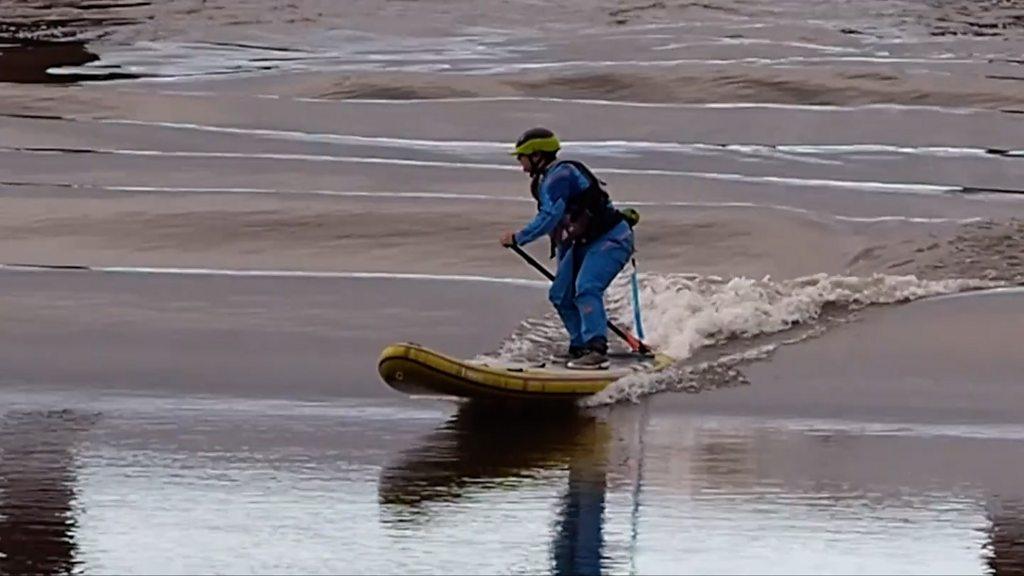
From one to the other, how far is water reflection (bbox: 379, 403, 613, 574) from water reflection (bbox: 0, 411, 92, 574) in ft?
4.53

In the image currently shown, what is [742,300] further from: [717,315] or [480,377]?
[480,377]

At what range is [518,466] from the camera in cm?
909

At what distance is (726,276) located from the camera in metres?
14.4

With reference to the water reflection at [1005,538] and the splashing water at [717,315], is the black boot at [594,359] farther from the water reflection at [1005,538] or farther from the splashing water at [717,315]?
the water reflection at [1005,538]

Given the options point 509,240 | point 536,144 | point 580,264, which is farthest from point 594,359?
point 536,144

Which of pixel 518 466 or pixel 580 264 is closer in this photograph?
pixel 518 466

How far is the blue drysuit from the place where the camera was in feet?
34.8

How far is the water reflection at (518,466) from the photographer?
26.1 ft

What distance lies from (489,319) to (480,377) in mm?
2421

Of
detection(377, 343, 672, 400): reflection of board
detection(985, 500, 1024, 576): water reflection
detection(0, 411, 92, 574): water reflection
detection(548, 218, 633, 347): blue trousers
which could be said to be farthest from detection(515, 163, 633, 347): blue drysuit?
detection(985, 500, 1024, 576): water reflection

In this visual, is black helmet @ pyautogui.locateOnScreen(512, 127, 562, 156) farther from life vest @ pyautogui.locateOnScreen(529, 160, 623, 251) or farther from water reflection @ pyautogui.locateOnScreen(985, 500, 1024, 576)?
water reflection @ pyautogui.locateOnScreen(985, 500, 1024, 576)

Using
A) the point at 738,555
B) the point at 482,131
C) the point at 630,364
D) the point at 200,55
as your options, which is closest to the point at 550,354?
the point at 630,364

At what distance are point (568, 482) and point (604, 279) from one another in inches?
Answer: 95.4

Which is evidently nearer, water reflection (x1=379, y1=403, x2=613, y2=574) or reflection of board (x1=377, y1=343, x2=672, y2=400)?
water reflection (x1=379, y1=403, x2=613, y2=574)
